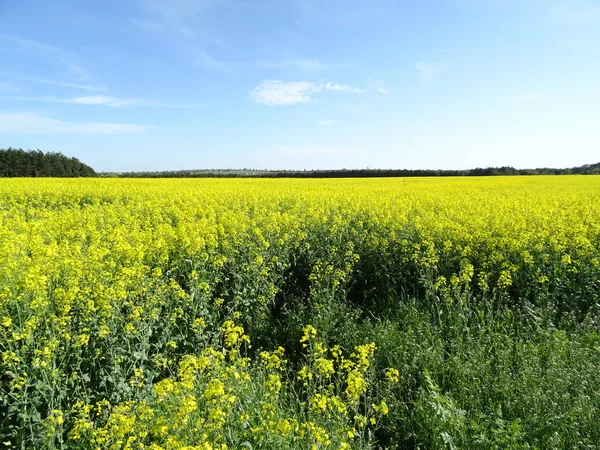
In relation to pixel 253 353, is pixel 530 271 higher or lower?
higher

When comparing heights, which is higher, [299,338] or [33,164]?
[33,164]

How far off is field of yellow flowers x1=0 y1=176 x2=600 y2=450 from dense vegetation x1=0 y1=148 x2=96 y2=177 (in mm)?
49908

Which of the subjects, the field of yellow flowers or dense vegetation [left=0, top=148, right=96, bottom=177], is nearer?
the field of yellow flowers

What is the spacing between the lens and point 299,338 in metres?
5.47

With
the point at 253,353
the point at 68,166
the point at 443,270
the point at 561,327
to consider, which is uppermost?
the point at 68,166

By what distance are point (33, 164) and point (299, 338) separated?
56.1m

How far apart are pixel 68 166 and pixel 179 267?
57.5 meters

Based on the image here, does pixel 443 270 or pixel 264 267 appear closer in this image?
pixel 264 267

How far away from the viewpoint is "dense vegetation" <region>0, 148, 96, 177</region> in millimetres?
49000

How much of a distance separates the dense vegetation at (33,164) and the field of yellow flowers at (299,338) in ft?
164

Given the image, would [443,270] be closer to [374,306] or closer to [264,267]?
[374,306]

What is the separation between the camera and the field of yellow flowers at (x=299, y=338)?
3035 millimetres

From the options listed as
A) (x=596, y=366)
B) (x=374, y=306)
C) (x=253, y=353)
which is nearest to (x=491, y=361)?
(x=596, y=366)

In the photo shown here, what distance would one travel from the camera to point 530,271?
6.13 meters
